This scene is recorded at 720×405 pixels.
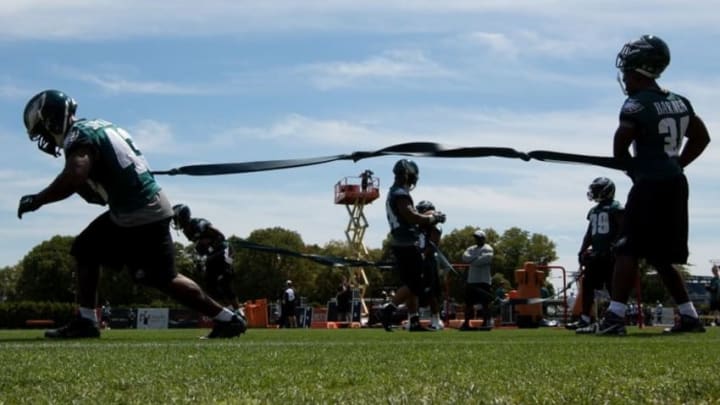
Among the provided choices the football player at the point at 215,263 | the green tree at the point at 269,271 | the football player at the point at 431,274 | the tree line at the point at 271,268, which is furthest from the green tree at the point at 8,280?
the football player at the point at 431,274

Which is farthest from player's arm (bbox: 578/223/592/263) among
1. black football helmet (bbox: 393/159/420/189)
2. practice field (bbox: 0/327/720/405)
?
practice field (bbox: 0/327/720/405)

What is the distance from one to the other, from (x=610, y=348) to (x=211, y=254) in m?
13.9

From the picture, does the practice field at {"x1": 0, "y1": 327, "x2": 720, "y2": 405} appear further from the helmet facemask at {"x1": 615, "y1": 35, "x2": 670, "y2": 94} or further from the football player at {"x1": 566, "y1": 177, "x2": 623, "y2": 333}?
the football player at {"x1": 566, "y1": 177, "x2": 623, "y2": 333}

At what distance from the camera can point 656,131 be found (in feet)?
22.2

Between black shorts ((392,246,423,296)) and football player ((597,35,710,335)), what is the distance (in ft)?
17.5

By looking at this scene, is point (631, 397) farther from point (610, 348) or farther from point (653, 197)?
point (653, 197)

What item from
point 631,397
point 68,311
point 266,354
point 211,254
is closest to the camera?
point 631,397

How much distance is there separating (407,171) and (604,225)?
2.56m

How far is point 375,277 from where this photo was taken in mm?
106125

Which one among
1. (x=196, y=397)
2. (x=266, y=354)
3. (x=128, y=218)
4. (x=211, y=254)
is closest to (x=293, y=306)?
(x=211, y=254)

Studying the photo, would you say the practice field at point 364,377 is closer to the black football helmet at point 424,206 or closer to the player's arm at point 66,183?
the player's arm at point 66,183

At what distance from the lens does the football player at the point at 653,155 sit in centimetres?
673

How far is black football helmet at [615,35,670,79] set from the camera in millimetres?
6906

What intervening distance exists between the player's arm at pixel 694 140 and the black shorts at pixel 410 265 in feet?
18.5
